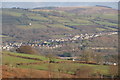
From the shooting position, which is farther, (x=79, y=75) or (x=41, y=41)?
(x=41, y=41)

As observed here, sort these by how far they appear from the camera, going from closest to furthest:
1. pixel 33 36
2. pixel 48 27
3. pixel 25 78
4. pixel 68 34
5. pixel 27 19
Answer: pixel 25 78 < pixel 33 36 < pixel 68 34 < pixel 48 27 < pixel 27 19

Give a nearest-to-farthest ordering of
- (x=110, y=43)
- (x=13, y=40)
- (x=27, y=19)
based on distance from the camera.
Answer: (x=110, y=43), (x=13, y=40), (x=27, y=19)

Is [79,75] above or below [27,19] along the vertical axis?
below

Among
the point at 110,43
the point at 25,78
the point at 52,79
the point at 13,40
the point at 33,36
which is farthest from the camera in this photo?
the point at 33,36

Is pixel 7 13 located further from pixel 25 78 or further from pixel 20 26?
pixel 25 78

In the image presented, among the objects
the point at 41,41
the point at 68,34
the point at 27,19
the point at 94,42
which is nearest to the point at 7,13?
the point at 27,19

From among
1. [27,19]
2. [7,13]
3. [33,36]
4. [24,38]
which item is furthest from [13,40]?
[7,13]

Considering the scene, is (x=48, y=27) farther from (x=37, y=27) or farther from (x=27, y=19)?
(x=27, y=19)

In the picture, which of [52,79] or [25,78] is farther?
[52,79]

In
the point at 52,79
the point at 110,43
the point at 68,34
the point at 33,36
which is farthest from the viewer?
the point at 68,34
